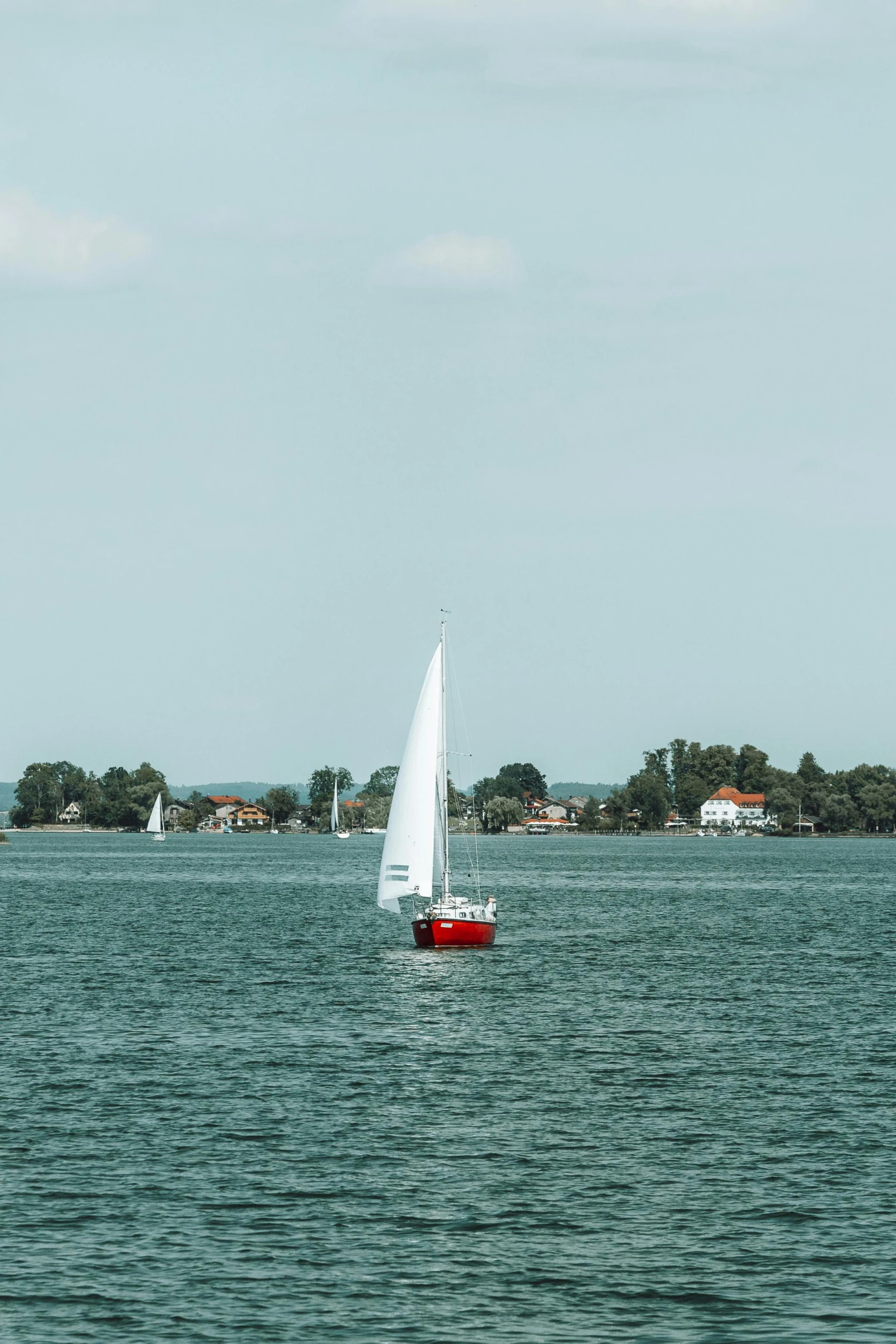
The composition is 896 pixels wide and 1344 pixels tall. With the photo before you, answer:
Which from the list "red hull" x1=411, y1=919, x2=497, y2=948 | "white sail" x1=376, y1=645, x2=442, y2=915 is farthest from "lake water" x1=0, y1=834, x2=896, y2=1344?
"white sail" x1=376, y1=645, x2=442, y2=915

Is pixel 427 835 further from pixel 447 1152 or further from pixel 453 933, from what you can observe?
pixel 447 1152

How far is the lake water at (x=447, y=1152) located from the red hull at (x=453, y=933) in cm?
319

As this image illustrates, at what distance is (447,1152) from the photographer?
39.4 meters

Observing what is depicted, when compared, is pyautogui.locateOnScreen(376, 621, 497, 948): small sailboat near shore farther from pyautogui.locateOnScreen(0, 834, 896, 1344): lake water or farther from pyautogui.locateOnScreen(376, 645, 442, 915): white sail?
pyautogui.locateOnScreen(0, 834, 896, 1344): lake water

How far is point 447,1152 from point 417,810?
44040 mm

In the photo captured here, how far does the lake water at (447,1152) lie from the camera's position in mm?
28031

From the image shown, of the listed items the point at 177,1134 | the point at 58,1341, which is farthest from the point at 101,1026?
the point at 58,1341

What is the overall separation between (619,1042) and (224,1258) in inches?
1081

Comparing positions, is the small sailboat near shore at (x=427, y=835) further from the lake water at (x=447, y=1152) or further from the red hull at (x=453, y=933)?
the lake water at (x=447, y=1152)

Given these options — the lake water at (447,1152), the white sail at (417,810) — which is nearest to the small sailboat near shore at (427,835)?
the white sail at (417,810)

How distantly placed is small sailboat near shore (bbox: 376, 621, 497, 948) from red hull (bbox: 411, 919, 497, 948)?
0.03m

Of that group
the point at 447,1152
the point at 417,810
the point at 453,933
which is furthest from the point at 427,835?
the point at 447,1152

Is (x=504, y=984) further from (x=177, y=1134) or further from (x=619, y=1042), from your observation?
(x=177, y=1134)

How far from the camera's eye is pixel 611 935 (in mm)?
102438
